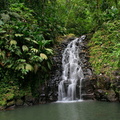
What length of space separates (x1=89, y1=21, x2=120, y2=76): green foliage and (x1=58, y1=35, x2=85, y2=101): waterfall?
98cm

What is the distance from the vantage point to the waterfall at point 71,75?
313 inches

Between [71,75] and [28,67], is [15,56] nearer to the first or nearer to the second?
[28,67]

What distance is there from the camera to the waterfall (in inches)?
313

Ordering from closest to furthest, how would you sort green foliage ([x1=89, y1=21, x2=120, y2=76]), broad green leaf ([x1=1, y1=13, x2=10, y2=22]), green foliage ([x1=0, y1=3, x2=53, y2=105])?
green foliage ([x1=0, y1=3, x2=53, y2=105]) < broad green leaf ([x1=1, y1=13, x2=10, y2=22]) < green foliage ([x1=89, y1=21, x2=120, y2=76])

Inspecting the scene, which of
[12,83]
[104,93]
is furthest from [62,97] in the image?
[12,83]

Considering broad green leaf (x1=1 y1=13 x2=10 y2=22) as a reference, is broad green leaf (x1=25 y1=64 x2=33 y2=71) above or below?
below

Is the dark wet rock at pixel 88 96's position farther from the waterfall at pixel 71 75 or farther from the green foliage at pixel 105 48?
the green foliage at pixel 105 48

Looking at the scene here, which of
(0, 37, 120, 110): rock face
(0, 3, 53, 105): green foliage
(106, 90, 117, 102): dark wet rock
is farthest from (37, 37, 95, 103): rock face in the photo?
(0, 3, 53, 105): green foliage

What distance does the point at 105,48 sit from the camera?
959 cm

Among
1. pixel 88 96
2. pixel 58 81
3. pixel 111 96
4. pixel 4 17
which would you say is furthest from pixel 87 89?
pixel 4 17

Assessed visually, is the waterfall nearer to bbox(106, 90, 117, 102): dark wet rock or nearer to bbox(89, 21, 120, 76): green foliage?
bbox(89, 21, 120, 76): green foliage

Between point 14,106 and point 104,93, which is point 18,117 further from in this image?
point 104,93

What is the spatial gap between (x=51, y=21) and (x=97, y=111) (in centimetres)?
746

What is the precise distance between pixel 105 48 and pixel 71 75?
283 centimetres
